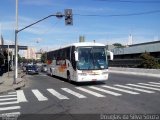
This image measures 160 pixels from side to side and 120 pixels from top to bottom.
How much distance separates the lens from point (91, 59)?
24.5m

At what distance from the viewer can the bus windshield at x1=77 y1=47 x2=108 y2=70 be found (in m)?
24.4

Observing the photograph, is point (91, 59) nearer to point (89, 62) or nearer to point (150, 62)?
point (89, 62)

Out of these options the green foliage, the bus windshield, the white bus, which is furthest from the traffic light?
the green foliage

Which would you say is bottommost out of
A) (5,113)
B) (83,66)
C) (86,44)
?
(5,113)

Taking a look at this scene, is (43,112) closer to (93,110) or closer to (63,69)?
(93,110)

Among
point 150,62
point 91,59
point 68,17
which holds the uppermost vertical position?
point 68,17

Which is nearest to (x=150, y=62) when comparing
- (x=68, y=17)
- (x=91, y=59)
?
(x=68, y=17)

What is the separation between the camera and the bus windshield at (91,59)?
24.4 metres

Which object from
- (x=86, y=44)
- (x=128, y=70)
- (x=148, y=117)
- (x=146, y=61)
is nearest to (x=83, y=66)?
(x=86, y=44)

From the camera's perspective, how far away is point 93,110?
12492mm

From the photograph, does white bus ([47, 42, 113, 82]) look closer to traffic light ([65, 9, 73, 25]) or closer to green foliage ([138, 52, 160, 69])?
traffic light ([65, 9, 73, 25])

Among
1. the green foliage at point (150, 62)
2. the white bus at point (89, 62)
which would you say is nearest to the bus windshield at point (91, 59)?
the white bus at point (89, 62)

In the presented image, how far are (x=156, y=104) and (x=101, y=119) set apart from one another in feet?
13.4

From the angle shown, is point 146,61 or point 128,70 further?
point 146,61
